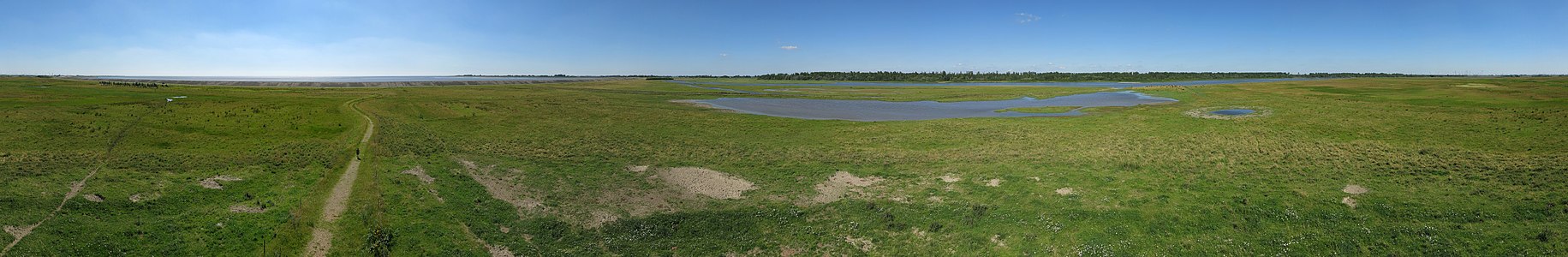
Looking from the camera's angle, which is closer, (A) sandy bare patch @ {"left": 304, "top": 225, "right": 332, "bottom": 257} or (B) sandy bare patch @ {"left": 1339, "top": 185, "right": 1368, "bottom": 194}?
(A) sandy bare patch @ {"left": 304, "top": 225, "right": 332, "bottom": 257}

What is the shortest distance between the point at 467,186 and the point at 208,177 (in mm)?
11466

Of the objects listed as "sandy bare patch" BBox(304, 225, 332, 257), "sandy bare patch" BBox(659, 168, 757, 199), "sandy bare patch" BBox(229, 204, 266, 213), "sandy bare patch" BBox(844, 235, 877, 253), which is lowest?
"sandy bare patch" BBox(844, 235, 877, 253)

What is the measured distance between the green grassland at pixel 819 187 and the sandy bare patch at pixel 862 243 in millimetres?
155

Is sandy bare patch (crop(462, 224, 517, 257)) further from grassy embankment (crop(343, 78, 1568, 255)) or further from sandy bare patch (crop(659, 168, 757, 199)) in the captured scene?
sandy bare patch (crop(659, 168, 757, 199))

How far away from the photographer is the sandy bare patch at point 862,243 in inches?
712

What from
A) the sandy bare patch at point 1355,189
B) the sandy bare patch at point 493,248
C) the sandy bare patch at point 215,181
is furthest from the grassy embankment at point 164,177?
the sandy bare patch at point 1355,189

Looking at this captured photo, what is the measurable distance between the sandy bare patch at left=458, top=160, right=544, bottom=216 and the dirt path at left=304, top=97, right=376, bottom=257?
15.5 ft

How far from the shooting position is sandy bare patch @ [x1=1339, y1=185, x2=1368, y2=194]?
22.9 meters

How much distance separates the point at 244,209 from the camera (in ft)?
71.5

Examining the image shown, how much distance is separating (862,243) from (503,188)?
16.0 meters

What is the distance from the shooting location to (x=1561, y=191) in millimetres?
21812

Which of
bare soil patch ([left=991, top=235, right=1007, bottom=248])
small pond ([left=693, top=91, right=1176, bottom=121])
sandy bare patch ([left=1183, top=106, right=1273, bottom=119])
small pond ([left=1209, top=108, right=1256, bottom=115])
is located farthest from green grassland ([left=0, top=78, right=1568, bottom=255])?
small pond ([left=693, top=91, right=1176, bottom=121])

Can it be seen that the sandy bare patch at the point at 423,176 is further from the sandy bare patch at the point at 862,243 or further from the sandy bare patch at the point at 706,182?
the sandy bare patch at the point at 862,243

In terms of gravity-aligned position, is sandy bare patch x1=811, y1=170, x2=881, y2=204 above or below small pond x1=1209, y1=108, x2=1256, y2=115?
below
